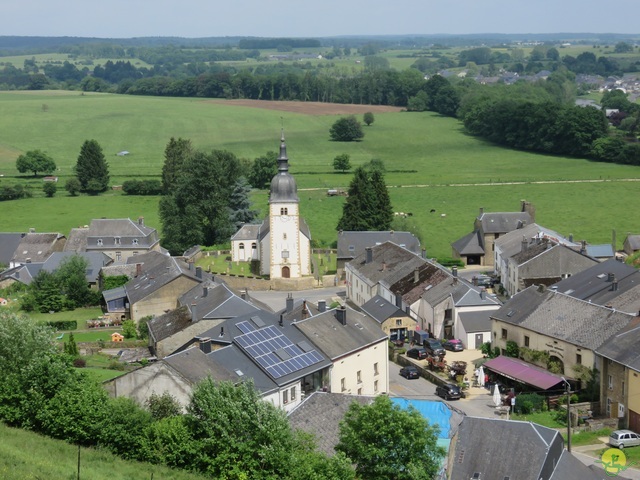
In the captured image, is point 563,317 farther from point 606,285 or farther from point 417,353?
point 417,353

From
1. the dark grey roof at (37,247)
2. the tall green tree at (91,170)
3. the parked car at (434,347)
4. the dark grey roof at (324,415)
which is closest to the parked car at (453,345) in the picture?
the parked car at (434,347)

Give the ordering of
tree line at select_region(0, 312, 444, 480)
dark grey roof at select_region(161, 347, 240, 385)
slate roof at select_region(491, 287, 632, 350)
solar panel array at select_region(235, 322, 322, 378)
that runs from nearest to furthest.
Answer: tree line at select_region(0, 312, 444, 480), dark grey roof at select_region(161, 347, 240, 385), solar panel array at select_region(235, 322, 322, 378), slate roof at select_region(491, 287, 632, 350)

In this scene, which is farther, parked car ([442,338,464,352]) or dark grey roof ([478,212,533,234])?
dark grey roof ([478,212,533,234])

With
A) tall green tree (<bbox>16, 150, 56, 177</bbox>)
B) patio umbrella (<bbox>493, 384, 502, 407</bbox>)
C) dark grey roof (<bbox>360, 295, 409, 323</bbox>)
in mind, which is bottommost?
tall green tree (<bbox>16, 150, 56, 177</bbox>)

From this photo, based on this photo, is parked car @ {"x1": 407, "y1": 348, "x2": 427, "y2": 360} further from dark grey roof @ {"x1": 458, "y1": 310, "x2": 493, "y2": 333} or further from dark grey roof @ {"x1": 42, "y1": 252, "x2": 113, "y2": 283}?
dark grey roof @ {"x1": 42, "y1": 252, "x2": 113, "y2": 283}

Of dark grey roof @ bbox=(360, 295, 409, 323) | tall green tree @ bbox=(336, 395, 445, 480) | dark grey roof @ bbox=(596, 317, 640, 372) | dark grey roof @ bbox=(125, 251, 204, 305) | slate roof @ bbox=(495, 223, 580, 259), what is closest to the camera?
tall green tree @ bbox=(336, 395, 445, 480)

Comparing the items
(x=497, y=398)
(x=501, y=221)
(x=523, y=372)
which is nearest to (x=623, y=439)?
(x=497, y=398)

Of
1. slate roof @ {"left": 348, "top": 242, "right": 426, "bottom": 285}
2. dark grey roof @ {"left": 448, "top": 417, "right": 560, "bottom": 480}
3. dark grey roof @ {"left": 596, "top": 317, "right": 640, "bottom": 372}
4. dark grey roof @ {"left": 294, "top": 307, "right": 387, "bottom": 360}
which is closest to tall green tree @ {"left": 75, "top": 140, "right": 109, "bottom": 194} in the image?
slate roof @ {"left": 348, "top": 242, "right": 426, "bottom": 285}
